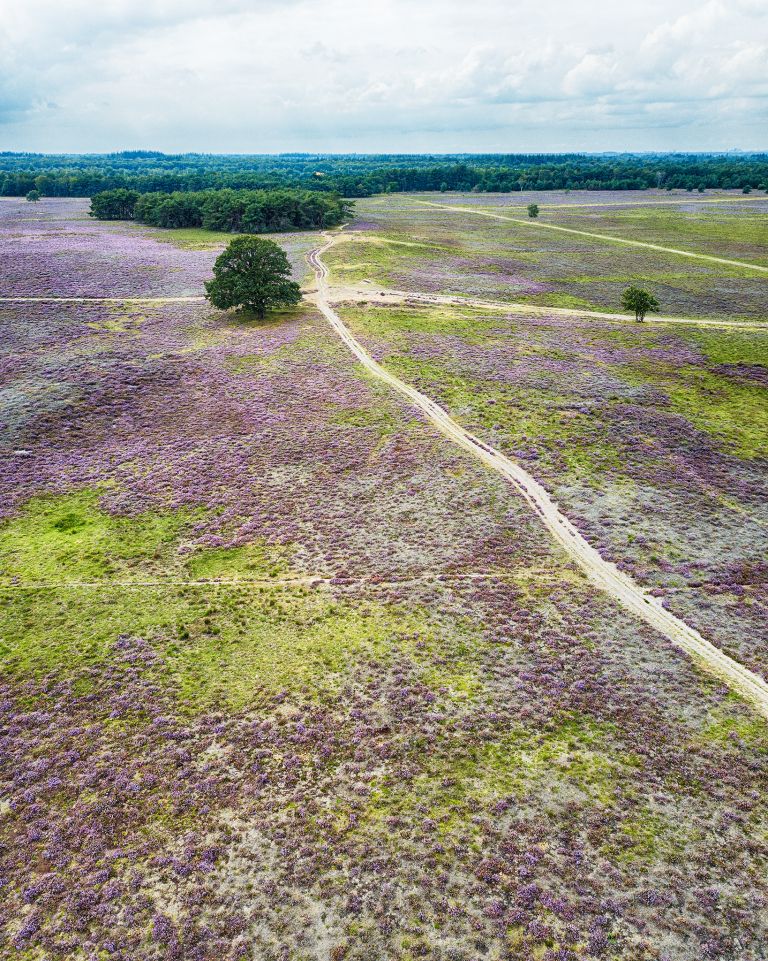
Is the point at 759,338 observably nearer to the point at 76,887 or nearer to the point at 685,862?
the point at 685,862

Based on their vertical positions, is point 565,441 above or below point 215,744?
above

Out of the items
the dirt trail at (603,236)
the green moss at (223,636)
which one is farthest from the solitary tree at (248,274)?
the dirt trail at (603,236)

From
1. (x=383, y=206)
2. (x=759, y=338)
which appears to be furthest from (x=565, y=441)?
(x=383, y=206)

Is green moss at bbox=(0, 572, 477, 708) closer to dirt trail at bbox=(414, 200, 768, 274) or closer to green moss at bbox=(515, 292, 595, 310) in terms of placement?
green moss at bbox=(515, 292, 595, 310)

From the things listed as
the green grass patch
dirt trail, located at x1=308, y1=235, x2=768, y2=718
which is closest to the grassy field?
dirt trail, located at x1=308, y1=235, x2=768, y2=718

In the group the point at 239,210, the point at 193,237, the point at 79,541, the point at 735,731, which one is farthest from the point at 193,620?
the point at 239,210
